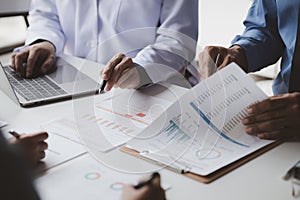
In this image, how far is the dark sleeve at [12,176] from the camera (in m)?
0.25

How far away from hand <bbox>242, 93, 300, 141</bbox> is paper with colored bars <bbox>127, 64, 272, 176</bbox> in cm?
2

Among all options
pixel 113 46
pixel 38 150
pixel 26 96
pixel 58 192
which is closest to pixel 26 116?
pixel 26 96

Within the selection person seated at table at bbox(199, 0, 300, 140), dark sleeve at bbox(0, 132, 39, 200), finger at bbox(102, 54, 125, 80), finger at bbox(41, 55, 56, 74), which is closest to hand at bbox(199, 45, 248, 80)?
person seated at table at bbox(199, 0, 300, 140)

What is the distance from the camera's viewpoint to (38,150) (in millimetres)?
780

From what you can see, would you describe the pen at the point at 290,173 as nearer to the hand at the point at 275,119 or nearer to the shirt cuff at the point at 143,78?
the hand at the point at 275,119

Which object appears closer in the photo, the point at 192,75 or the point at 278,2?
the point at 192,75

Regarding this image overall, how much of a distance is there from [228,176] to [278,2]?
27.5 inches

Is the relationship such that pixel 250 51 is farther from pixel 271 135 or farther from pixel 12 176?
pixel 12 176

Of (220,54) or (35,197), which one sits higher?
(35,197)

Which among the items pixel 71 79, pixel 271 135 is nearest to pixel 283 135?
pixel 271 135

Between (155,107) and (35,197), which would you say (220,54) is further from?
(35,197)

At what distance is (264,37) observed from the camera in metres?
1.30

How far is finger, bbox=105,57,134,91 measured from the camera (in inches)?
42.3

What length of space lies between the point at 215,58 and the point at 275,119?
30cm
